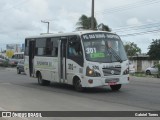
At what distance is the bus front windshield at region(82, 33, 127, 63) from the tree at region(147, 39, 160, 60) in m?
51.2

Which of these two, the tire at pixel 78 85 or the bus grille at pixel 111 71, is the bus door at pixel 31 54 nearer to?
the tire at pixel 78 85

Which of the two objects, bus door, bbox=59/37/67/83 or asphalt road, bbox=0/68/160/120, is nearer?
asphalt road, bbox=0/68/160/120

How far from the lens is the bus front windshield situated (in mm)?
18625

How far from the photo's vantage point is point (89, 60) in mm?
18500

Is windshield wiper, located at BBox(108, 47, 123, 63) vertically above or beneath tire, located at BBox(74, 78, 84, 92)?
above

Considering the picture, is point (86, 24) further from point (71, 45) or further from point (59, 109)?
point (59, 109)

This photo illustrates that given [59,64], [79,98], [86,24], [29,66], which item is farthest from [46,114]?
[86,24]

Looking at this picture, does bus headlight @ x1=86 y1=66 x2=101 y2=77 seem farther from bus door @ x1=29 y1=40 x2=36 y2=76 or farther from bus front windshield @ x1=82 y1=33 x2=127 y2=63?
bus door @ x1=29 y1=40 x2=36 y2=76

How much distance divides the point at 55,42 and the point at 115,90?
418 cm

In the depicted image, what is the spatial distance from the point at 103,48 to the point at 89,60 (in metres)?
0.93

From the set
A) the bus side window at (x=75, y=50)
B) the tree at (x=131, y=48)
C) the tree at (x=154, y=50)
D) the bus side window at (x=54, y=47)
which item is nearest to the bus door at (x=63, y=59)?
the bus side window at (x=75, y=50)

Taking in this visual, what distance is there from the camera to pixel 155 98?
1617cm

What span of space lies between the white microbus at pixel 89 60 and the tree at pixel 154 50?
50146 millimetres

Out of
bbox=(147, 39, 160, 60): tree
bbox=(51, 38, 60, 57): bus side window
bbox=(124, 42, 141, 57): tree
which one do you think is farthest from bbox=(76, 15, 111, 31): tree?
bbox=(124, 42, 141, 57): tree
